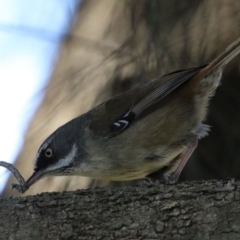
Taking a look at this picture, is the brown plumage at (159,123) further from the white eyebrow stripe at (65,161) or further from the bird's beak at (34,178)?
the bird's beak at (34,178)

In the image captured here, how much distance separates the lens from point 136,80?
4.87 meters

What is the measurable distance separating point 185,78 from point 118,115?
62 cm

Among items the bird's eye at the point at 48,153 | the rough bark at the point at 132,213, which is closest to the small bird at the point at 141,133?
the bird's eye at the point at 48,153

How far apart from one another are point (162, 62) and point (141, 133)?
725 millimetres

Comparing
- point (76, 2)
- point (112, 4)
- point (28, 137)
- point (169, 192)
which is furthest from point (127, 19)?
point (169, 192)

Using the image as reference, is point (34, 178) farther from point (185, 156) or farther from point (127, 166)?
point (185, 156)

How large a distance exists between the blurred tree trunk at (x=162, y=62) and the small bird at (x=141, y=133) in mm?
246

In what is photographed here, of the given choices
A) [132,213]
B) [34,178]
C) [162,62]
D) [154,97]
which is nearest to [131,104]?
[154,97]

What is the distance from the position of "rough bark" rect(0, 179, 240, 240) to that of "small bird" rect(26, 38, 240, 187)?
1.42 metres

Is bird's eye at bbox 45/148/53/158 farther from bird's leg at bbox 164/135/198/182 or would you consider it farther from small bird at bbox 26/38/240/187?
bird's leg at bbox 164/135/198/182

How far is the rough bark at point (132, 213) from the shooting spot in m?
2.52

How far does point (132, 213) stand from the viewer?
2.62 meters

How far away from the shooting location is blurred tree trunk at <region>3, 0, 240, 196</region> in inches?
185

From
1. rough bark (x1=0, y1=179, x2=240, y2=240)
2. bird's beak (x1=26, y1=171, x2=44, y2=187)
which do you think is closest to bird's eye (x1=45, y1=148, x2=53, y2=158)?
bird's beak (x1=26, y1=171, x2=44, y2=187)
